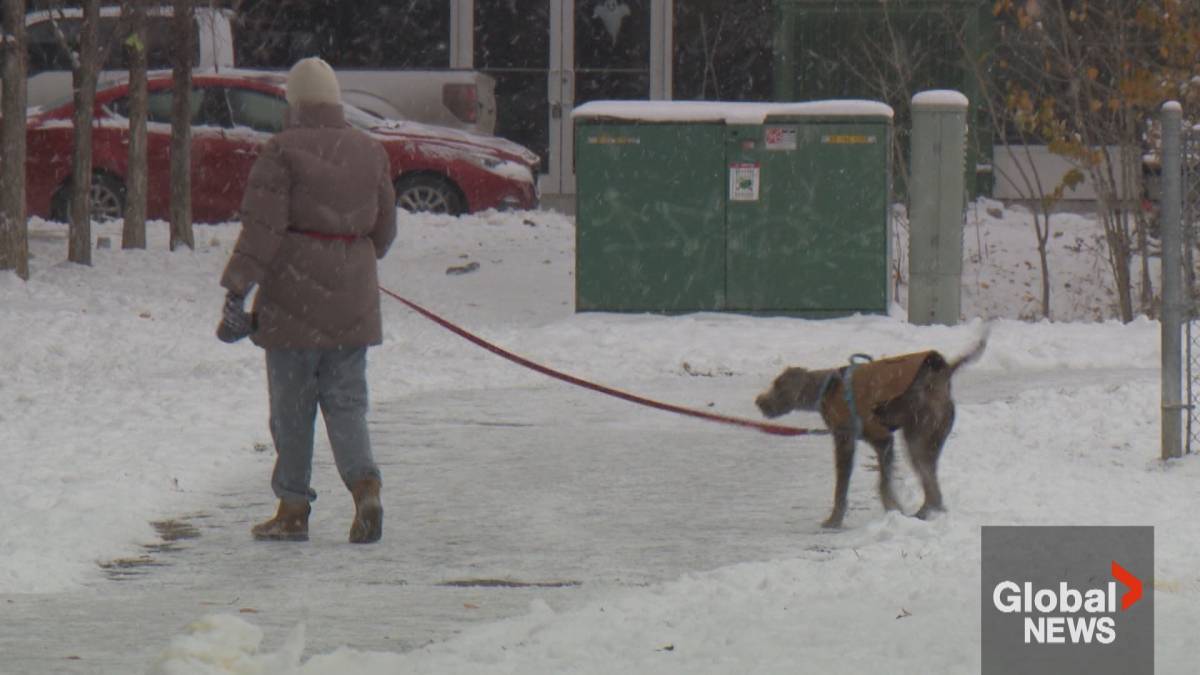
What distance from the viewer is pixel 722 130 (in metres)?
14.4

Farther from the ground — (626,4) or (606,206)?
(626,4)

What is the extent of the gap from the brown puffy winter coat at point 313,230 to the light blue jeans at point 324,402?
91 mm

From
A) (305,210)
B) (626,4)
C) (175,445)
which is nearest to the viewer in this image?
(305,210)

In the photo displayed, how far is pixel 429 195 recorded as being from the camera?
20.1 meters

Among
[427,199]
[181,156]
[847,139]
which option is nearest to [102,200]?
[181,156]

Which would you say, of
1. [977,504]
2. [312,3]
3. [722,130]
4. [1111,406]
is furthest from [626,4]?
[977,504]

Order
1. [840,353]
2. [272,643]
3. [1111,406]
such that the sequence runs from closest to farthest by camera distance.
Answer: [272,643] < [1111,406] < [840,353]

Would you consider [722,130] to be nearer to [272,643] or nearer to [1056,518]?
[1056,518]

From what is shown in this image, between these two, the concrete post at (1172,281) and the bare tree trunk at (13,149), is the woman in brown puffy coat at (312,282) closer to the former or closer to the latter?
the concrete post at (1172,281)

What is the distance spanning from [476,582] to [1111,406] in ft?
16.2

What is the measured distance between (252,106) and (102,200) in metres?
1.76

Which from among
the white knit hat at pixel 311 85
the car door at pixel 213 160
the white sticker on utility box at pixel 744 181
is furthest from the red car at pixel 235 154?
the white knit hat at pixel 311 85

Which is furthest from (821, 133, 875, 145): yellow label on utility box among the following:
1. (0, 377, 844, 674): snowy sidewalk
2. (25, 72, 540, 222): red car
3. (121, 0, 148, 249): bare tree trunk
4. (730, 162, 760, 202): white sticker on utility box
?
(121, 0, 148, 249): bare tree trunk

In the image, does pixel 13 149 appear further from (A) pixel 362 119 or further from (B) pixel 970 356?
(B) pixel 970 356
